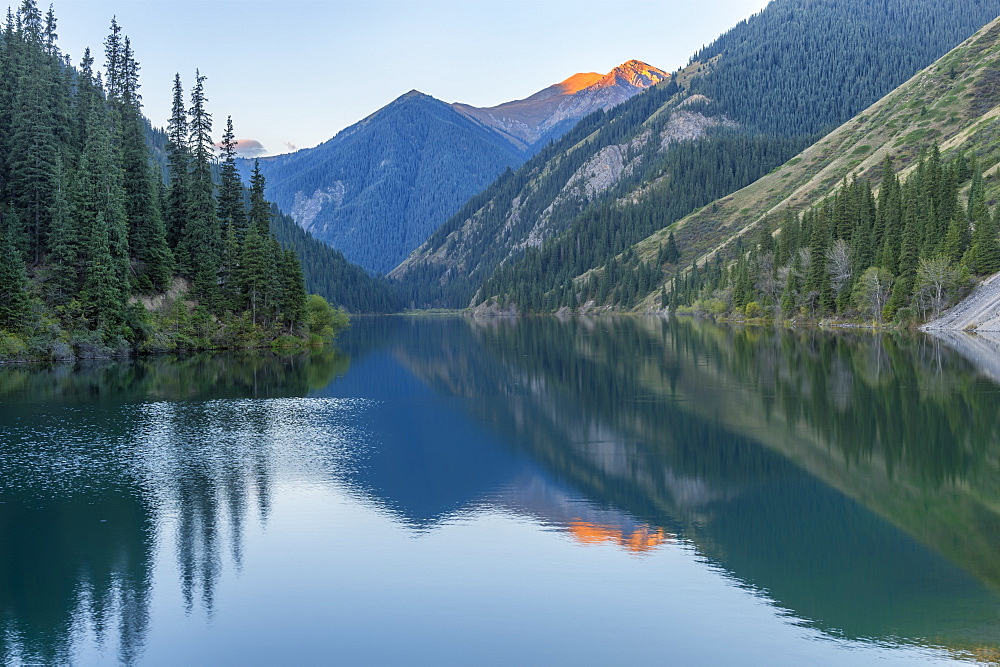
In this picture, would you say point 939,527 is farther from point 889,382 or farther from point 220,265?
point 220,265

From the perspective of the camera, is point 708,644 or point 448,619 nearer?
point 708,644

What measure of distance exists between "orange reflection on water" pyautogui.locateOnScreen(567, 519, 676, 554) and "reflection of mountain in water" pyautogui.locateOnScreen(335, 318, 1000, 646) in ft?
0.74

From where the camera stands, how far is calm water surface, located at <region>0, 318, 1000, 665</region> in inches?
715

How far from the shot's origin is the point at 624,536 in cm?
2538

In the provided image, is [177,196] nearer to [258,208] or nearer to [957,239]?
[258,208]

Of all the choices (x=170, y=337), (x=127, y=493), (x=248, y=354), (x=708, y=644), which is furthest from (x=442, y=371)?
(x=708, y=644)

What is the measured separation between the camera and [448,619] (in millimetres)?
19188

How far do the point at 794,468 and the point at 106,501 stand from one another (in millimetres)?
28326

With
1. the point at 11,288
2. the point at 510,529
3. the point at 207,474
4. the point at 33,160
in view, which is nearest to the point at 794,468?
the point at 510,529

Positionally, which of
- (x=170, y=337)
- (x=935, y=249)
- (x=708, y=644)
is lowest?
(x=708, y=644)

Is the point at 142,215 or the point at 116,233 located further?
the point at 142,215

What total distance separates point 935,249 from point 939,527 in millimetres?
102497

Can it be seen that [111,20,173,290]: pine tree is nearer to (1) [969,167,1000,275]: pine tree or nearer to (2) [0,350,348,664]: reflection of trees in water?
(2) [0,350,348,664]: reflection of trees in water

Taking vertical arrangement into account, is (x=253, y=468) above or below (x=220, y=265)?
below
